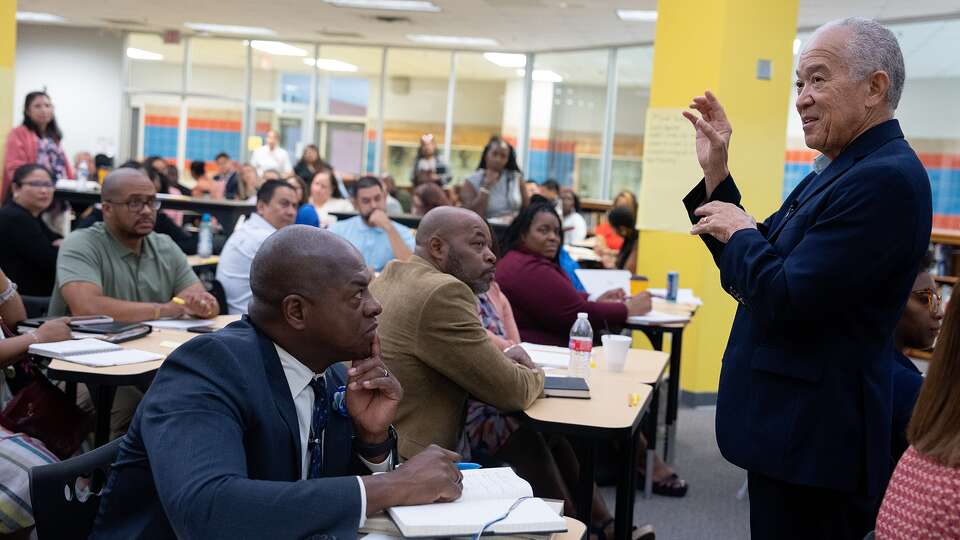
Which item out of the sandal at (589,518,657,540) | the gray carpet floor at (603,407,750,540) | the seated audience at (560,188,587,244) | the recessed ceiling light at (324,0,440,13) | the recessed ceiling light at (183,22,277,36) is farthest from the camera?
the recessed ceiling light at (183,22,277,36)

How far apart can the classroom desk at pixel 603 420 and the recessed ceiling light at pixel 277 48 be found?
587 inches

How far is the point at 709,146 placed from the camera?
7.34 feet

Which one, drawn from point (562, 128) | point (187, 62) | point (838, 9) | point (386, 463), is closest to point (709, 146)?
point (386, 463)

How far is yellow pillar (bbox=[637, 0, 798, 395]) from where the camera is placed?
6906 mm

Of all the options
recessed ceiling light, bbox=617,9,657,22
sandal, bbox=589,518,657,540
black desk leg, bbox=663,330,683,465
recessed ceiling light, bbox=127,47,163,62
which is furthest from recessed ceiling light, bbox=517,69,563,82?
sandal, bbox=589,518,657,540

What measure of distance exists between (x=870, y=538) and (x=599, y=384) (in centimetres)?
160

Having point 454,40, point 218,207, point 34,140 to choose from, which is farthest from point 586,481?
point 454,40

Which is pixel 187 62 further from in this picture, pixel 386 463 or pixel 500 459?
pixel 386 463

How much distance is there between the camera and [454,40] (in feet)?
50.6

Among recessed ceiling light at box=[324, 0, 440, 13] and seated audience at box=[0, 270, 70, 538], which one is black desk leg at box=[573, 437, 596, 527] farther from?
recessed ceiling light at box=[324, 0, 440, 13]

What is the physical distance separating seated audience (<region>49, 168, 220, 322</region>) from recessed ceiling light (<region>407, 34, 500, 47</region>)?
1126 cm

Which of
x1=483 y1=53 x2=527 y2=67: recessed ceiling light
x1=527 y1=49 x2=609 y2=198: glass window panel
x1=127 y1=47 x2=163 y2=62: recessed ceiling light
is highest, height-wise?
x1=483 y1=53 x2=527 y2=67: recessed ceiling light

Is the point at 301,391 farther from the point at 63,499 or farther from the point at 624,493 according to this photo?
the point at 624,493

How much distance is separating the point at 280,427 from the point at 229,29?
51.7ft
